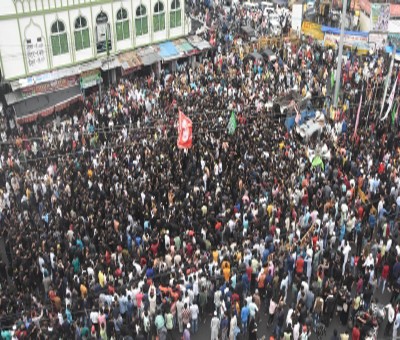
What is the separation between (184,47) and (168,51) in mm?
1310

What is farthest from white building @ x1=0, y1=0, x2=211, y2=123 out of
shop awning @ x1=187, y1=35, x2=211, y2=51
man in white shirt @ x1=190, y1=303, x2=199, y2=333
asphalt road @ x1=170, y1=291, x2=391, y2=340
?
man in white shirt @ x1=190, y1=303, x2=199, y2=333

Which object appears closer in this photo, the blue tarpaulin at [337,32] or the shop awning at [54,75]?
the shop awning at [54,75]

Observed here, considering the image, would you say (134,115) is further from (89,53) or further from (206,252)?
(206,252)

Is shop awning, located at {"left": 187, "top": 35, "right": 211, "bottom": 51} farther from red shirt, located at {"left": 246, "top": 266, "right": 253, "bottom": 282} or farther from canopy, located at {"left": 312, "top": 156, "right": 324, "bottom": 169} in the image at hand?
red shirt, located at {"left": 246, "top": 266, "right": 253, "bottom": 282}

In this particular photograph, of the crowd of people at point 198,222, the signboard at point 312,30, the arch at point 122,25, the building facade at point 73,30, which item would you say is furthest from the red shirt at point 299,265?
the signboard at point 312,30

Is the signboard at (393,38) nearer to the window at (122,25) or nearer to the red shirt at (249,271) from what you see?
the window at (122,25)

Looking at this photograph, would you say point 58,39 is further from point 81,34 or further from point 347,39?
point 347,39

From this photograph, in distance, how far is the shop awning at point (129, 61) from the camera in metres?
29.6

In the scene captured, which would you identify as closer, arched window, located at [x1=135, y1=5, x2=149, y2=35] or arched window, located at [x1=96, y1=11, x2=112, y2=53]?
arched window, located at [x1=96, y1=11, x2=112, y2=53]

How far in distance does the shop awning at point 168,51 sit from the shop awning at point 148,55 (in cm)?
35

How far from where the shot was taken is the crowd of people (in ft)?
45.7

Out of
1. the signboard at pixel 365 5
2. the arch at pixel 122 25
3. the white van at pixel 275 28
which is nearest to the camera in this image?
the arch at pixel 122 25

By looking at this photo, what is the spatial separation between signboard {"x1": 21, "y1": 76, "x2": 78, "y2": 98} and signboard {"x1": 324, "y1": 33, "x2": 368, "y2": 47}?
14.9 meters

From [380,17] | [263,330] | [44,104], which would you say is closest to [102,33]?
[44,104]
